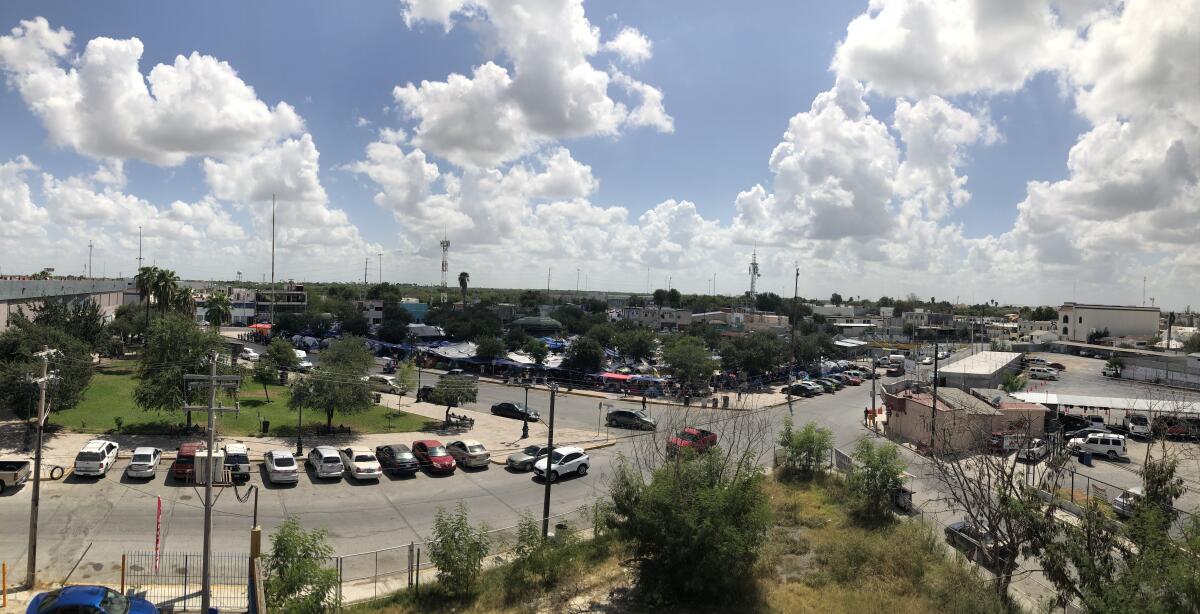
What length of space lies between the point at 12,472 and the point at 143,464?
12.3 ft

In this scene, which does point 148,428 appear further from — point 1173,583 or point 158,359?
point 1173,583

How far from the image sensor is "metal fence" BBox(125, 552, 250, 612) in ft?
49.4

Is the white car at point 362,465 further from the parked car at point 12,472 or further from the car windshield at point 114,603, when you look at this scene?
the car windshield at point 114,603

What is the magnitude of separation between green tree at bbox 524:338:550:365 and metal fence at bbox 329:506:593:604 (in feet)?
129

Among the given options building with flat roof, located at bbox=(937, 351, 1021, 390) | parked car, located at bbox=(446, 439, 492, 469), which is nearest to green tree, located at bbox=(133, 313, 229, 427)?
parked car, located at bbox=(446, 439, 492, 469)

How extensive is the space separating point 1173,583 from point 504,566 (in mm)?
14499

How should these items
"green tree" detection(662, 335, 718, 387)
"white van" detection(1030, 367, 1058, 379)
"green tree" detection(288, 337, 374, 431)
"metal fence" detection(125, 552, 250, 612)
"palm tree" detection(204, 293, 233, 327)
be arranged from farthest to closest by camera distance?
"white van" detection(1030, 367, 1058, 379) < "palm tree" detection(204, 293, 233, 327) < "green tree" detection(662, 335, 718, 387) < "green tree" detection(288, 337, 374, 431) < "metal fence" detection(125, 552, 250, 612)

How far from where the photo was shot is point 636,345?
6788cm

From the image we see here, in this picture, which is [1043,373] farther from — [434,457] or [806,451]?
[434,457]

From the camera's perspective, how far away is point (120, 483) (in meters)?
23.3

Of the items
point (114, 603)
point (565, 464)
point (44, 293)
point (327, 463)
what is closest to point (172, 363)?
point (327, 463)

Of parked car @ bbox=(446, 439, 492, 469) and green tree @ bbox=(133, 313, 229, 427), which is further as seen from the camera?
green tree @ bbox=(133, 313, 229, 427)

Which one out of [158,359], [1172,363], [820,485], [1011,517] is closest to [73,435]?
[158,359]

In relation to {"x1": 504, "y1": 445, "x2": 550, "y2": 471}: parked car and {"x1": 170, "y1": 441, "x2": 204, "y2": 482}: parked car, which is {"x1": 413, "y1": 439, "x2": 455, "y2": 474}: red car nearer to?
{"x1": 504, "y1": 445, "x2": 550, "y2": 471}: parked car
